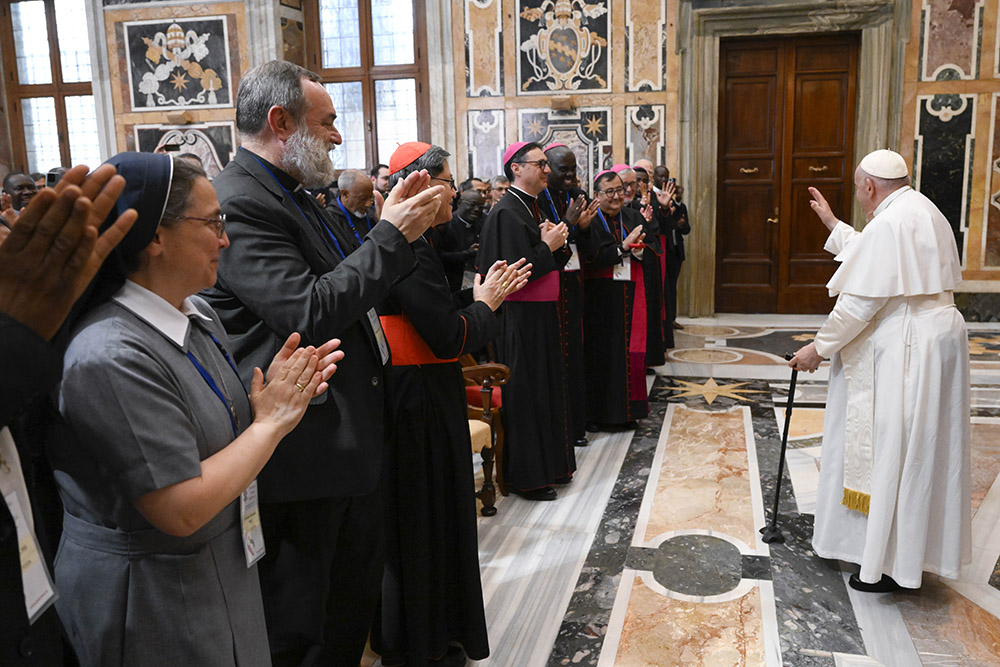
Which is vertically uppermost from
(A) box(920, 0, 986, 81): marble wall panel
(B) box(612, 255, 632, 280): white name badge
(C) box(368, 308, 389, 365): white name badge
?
(A) box(920, 0, 986, 81): marble wall panel

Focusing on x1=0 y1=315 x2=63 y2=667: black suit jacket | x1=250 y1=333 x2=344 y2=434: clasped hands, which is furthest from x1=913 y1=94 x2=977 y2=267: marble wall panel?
x1=0 y1=315 x2=63 y2=667: black suit jacket

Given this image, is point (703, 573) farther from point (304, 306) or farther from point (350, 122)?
point (350, 122)

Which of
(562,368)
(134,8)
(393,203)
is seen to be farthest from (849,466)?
(134,8)

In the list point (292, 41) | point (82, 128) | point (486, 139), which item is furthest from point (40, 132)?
point (486, 139)

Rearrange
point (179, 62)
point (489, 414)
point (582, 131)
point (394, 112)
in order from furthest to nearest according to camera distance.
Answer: point (394, 112)
point (179, 62)
point (582, 131)
point (489, 414)

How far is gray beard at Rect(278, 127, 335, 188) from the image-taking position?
2107 millimetres

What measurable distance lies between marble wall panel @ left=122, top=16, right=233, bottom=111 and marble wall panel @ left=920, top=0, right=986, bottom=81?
26.8 ft

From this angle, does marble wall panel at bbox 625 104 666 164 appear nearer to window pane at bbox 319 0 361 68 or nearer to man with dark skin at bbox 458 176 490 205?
man with dark skin at bbox 458 176 490 205

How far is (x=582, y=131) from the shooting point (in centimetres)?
985

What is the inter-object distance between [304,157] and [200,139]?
911 cm

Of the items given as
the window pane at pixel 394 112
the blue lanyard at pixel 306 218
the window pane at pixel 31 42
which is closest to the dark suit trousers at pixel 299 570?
the blue lanyard at pixel 306 218

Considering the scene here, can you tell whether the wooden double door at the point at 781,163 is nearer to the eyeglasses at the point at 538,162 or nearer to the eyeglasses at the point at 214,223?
the eyeglasses at the point at 538,162

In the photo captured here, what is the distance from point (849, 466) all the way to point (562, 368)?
1.65 meters

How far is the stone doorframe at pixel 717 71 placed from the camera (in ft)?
30.1
